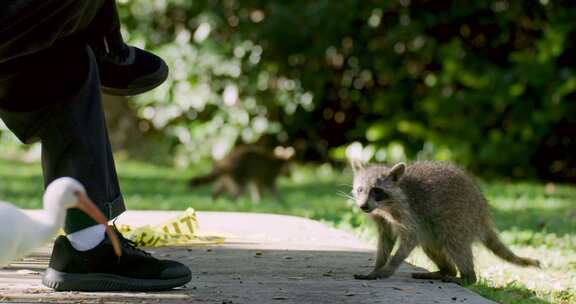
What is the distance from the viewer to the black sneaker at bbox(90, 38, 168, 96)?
3814 mm

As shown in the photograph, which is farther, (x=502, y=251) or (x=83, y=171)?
(x=502, y=251)

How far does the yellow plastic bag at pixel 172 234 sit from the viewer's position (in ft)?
16.5

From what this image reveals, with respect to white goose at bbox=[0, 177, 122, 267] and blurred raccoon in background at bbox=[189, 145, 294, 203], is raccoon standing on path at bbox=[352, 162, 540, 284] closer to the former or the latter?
white goose at bbox=[0, 177, 122, 267]

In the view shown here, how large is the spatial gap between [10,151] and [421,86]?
685cm

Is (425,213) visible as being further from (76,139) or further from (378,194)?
(76,139)

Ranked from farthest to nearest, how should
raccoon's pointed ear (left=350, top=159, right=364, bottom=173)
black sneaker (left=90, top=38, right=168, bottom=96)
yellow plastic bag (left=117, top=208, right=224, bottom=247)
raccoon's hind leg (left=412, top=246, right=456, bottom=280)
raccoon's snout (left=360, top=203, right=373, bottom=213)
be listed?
yellow plastic bag (left=117, top=208, right=224, bottom=247) → raccoon's pointed ear (left=350, top=159, right=364, bottom=173) → raccoon's hind leg (left=412, top=246, right=456, bottom=280) → raccoon's snout (left=360, top=203, right=373, bottom=213) → black sneaker (left=90, top=38, right=168, bottom=96)

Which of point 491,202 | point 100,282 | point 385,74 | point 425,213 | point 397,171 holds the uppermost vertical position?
point 385,74

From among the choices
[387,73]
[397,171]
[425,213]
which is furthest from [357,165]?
[387,73]

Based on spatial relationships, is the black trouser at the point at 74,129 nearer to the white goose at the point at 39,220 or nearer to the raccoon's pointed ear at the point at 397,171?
the white goose at the point at 39,220

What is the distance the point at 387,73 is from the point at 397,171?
21.6ft

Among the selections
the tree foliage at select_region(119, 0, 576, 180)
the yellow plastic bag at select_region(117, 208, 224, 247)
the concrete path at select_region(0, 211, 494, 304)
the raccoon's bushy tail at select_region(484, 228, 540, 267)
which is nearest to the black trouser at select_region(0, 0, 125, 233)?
the concrete path at select_region(0, 211, 494, 304)

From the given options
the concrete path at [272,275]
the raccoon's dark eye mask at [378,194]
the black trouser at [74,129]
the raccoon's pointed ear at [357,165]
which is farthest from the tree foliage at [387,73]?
the black trouser at [74,129]

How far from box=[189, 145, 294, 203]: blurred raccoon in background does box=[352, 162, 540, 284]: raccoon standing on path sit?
5.46m

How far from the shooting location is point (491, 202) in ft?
28.1
